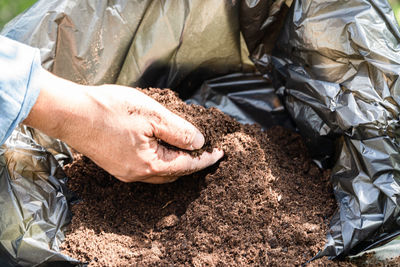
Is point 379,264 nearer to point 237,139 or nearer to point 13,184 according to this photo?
point 237,139

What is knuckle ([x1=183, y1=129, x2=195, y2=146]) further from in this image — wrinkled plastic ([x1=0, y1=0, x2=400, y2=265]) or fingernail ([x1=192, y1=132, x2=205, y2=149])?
wrinkled plastic ([x1=0, y1=0, x2=400, y2=265])

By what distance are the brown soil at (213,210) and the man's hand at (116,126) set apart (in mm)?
94

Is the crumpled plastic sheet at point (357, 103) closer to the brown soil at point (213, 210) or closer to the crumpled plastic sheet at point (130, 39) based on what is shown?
the brown soil at point (213, 210)

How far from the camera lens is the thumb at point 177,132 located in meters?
1.15

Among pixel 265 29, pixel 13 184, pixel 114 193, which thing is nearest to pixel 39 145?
pixel 13 184

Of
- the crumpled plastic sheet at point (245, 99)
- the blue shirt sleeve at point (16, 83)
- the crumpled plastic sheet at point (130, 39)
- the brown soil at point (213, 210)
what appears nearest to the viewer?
the blue shirt sleeve at point (16, 83)

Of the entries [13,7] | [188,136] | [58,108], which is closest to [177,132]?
[188,136]

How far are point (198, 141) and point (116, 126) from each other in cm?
24

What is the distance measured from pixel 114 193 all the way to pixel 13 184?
0.28 meters

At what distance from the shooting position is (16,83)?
100cm

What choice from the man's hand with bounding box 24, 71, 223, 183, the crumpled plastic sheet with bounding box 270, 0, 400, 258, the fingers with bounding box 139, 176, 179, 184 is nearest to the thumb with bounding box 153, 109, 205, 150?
the man's hand with bounding box 24, 71, 223, 183

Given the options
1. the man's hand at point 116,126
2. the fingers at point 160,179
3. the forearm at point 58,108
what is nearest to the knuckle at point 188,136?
the man's hand at point 116,126

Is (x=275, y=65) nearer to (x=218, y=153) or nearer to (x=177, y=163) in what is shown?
(x=218, y=153)

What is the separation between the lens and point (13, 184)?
1170mm
